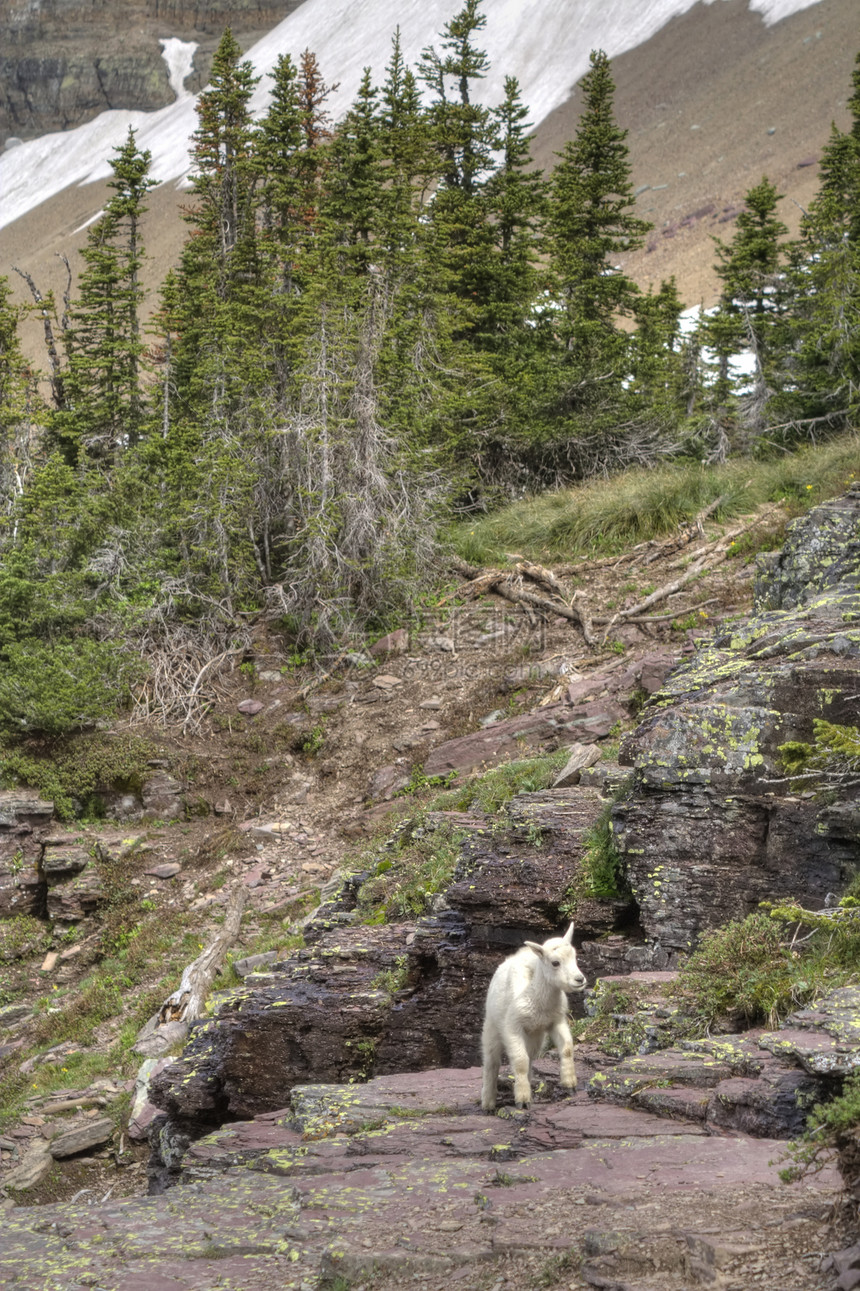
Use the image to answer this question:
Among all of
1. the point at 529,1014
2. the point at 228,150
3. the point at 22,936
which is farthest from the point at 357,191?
the point at 529,1014

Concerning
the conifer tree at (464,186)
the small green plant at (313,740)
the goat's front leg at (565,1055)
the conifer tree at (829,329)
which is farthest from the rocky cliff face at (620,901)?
the conifer tree at (464,186)

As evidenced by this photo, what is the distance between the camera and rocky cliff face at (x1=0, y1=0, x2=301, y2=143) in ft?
348

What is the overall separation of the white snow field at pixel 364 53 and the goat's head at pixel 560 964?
85.0 meters

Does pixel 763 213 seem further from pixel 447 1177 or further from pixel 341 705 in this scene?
pixel 447 1177

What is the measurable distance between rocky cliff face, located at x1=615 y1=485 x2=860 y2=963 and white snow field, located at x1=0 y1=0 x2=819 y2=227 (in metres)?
82.3

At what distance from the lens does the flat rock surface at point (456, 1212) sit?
149 inches

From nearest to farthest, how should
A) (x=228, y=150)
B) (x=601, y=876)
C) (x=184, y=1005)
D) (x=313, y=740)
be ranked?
(x=601, y=876), (x=184, y=1005), (x=313, y=740), (x=228, y=150)

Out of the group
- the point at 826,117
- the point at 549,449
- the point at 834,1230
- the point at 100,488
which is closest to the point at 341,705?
the point at 100,488

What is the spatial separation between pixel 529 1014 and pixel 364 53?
101 m

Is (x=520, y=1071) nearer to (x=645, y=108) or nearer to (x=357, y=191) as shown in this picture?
(x=357, y=191)

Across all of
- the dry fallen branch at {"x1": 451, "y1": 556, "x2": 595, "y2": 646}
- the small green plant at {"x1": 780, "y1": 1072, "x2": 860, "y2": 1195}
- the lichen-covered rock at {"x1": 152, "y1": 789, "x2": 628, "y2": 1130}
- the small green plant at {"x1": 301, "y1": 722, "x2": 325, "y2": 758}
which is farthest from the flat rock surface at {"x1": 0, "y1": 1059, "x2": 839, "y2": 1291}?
the dry fallen branch at {"x1": 451, "y1": 556, "x2": 595, "y2": 646}

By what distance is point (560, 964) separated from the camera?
5.63 m

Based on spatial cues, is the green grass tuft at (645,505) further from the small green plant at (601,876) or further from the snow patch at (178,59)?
the snow patch at (178,59)

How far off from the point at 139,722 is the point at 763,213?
2037 cm
